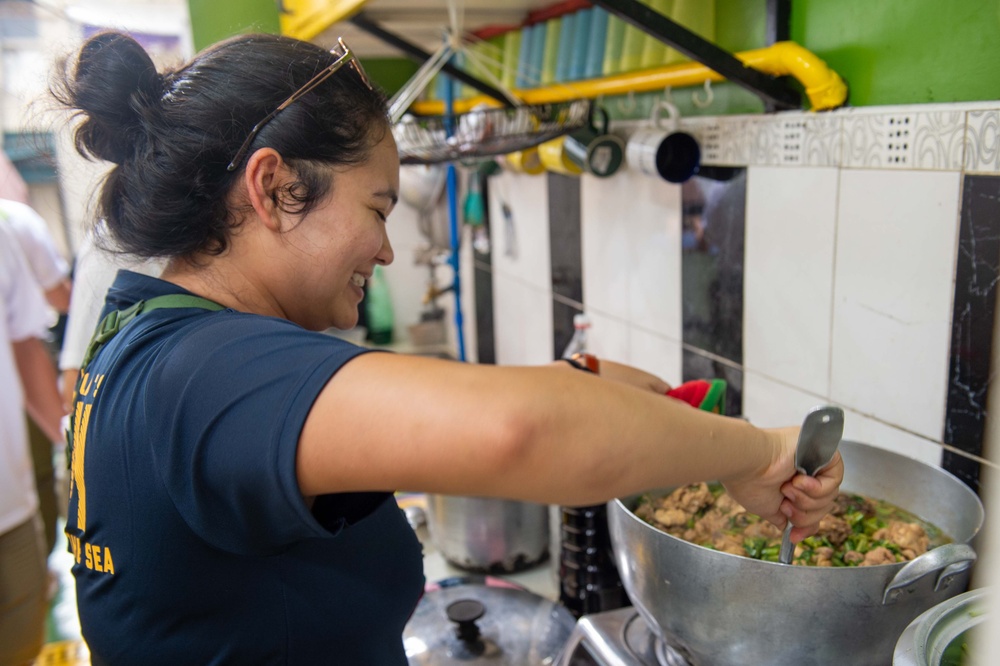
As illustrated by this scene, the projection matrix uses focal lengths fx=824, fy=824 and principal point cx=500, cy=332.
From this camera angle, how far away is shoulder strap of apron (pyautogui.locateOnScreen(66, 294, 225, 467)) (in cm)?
72

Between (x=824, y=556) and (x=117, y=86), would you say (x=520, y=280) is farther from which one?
(x=117, y=86)

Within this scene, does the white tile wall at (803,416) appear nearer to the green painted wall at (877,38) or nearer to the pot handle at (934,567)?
the pot handle at (934,567)

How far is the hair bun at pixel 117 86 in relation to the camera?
30.2 inches

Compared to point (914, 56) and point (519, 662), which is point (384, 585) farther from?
point (914, 56)

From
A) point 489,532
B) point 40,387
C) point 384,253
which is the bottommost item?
point 489,532

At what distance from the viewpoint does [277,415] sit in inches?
21.5

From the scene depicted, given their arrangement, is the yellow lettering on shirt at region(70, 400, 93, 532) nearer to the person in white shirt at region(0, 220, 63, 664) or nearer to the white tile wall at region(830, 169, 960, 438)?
the white tile wall at region(830, 169, 960, 438)

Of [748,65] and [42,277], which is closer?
[748,65]

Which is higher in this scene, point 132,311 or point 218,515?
point 132,311

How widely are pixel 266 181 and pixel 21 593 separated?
158 centimetres

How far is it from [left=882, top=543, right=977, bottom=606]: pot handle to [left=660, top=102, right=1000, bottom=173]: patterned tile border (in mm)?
470

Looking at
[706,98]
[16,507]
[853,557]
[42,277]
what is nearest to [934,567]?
[853,557]

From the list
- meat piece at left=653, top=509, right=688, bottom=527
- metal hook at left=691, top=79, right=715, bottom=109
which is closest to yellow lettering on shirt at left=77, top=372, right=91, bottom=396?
meat piece at left=653, top=509, right=688, bottom=527

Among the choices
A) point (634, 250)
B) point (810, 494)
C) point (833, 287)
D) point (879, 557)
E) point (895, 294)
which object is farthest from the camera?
point (634, 250)
